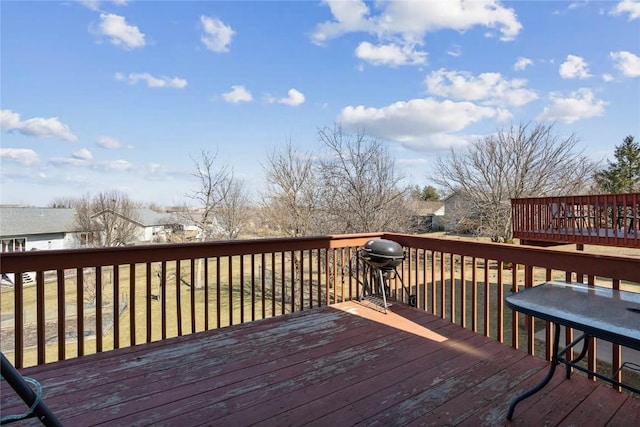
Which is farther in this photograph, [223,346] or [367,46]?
[367,46]

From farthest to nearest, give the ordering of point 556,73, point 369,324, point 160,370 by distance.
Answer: point 556,73
point 369,324
point 160,370

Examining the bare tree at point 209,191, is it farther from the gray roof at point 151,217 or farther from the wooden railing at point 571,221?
the wooden railing at point 571,221

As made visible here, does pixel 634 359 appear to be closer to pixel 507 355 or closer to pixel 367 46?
pixel 507 355

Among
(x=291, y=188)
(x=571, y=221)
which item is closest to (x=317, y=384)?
(x=291, y=188)

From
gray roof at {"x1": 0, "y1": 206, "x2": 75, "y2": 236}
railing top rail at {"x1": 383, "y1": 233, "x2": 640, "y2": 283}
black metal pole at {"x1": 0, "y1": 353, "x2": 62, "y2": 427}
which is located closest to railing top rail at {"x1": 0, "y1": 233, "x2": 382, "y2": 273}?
railing top rail at {"x1": 383, "y1": 233, "x2": 640, "y2": 283}

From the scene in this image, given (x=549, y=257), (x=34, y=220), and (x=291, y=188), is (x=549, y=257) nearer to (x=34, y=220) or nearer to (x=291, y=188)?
(x=291, y=188)

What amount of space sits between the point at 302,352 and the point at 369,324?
0.88 m

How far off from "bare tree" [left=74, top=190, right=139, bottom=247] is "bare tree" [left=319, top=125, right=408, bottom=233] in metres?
13.0

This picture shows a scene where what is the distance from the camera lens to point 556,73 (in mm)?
11477

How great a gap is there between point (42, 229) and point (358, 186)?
2063 cm

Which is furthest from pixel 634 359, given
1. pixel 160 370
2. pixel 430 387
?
pixel 160 370

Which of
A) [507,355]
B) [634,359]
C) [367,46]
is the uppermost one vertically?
[367,46]

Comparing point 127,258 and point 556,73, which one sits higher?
point 556,73

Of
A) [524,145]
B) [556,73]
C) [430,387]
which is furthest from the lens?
[524,145]
